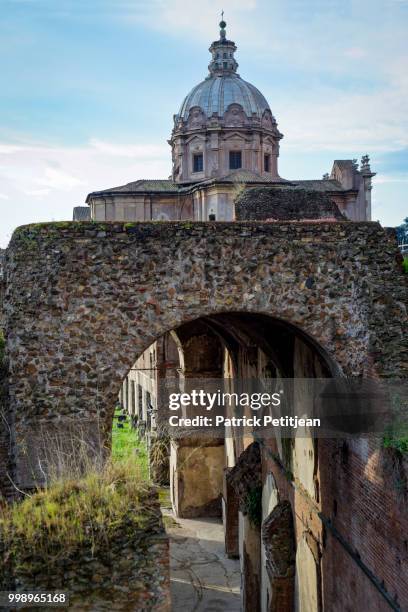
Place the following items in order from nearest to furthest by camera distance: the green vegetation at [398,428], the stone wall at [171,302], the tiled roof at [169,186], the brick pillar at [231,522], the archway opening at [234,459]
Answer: the green vegetation at [398,428] < the stone wall at [171,302] < the archway opening at [234,459] < the brick pillar at [231,522] < the tiled roof at [169,186]

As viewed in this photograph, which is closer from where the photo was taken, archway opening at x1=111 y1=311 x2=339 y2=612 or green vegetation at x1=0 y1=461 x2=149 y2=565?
green vegetation at x1=0 y1=461 x2=149 y2=565

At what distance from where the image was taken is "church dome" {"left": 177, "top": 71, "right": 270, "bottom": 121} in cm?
4544

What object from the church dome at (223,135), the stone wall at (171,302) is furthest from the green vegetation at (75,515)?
the church dome at (223,135)

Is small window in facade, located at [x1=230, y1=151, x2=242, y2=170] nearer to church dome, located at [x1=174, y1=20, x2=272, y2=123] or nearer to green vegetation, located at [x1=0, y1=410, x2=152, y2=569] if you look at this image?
church dome, located at [x1=174, y1=20, x2=272, y2=123]

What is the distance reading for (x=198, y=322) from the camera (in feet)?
64.7

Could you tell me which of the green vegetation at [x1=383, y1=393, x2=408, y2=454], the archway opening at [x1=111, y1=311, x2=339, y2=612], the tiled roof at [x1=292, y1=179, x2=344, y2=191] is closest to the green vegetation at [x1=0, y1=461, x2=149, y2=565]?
the archway opening at [x1=111, y1=311, x2=339, y2=612]

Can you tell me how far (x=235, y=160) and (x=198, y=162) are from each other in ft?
7.42

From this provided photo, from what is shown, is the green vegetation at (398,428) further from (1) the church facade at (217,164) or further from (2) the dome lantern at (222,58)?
(2) the dome lantern at (222,58)

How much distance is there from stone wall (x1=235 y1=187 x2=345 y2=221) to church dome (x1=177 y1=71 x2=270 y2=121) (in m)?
32.9

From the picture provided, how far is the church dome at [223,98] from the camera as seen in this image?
45438 millimetres

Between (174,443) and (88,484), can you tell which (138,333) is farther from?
(174,443)

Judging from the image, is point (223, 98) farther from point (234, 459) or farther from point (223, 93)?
point (234, 459)

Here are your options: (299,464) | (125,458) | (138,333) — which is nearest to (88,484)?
(125,458)

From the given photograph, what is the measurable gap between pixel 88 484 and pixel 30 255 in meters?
2.80
